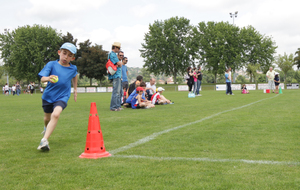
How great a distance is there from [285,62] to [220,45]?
15224 mm

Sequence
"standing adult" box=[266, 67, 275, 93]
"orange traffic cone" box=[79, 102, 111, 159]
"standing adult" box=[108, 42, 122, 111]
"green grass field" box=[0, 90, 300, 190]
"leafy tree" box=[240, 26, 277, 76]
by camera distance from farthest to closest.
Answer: "leafy tree" box=[240, 26, 277, 76], "standing adult" box=[266, 67, 275, 93], "standing adult" box=[108, 42, 122, 111], "orange traffic cone" box=[79, 102, 111, 159], "green grass field" box=[0, 90, 300, 190]

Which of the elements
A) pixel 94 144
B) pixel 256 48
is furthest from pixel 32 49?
pixel 94 144

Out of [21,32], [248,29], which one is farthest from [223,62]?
[21,32]

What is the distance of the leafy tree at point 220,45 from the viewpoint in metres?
62.7

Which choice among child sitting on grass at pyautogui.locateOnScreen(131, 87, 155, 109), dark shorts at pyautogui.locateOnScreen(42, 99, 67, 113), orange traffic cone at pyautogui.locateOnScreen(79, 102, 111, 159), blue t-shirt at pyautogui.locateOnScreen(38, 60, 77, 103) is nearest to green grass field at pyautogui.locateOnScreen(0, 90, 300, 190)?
orange traffic cone at pyautogui.locateOnScreen(79, 102, 111, 159)

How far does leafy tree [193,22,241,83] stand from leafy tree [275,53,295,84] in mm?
10180

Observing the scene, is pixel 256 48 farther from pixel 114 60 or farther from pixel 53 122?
pixel 53 122

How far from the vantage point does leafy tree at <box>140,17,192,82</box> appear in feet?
214

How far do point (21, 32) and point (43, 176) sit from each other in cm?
6593

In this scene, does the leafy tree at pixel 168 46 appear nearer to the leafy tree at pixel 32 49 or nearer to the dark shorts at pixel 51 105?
the leafy tree at pixel 32 49

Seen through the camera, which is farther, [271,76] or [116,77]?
[271,76]

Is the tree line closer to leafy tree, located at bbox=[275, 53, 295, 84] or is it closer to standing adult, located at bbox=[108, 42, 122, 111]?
leafy tree, located at bbox=[275, 53, 295, 84]

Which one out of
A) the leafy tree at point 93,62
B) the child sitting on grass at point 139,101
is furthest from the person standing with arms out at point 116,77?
the leafy tree at point 93,62

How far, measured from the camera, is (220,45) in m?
62.9
